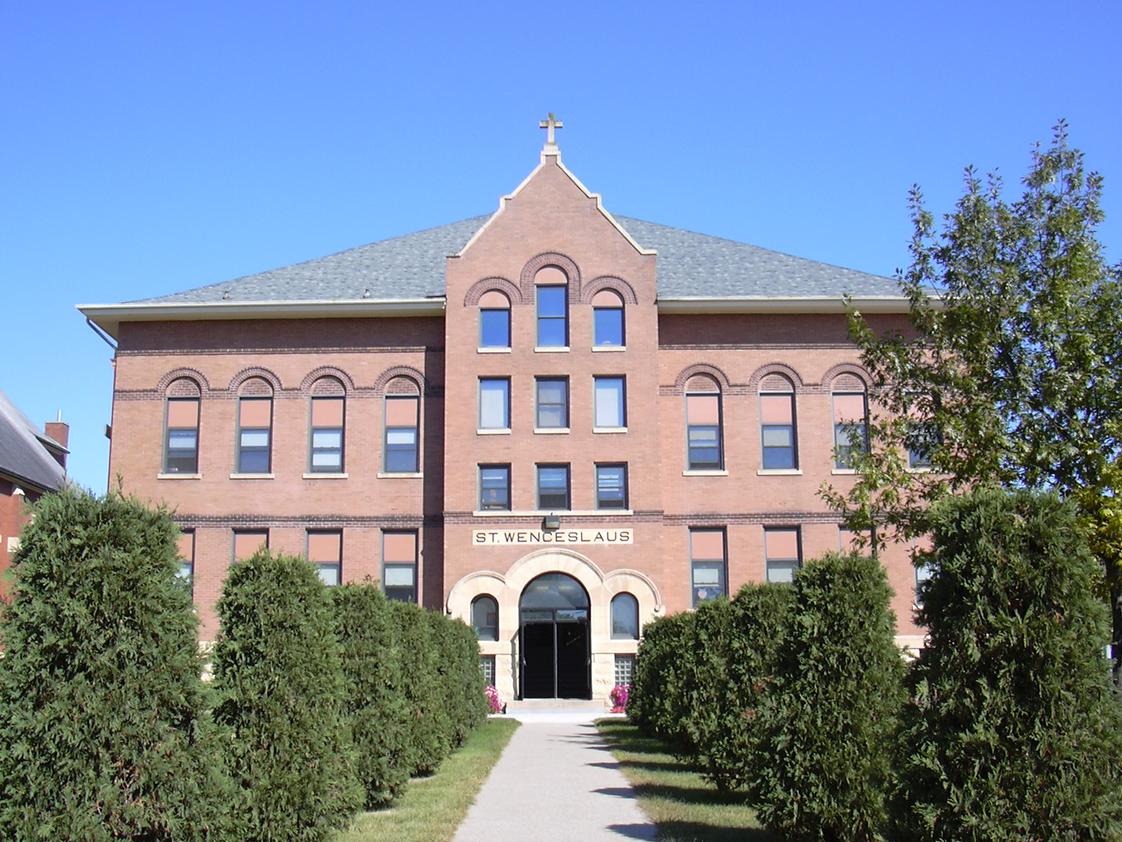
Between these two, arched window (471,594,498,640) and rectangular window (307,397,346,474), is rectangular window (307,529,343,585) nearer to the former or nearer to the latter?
rectangular window (307,397,346,474)

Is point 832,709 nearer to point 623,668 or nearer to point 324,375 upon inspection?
point 623,668

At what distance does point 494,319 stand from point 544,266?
83.2 inches

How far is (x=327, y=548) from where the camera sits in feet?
111

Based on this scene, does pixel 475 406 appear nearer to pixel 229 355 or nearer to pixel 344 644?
pixel 229 355

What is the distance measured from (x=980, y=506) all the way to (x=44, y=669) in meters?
6.70

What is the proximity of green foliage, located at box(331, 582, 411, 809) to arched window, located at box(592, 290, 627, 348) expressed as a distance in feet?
69.0

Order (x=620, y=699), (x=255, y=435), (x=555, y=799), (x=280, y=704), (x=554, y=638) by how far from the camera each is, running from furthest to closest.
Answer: (x=255, y=435) → (x=554, y=638) → (x=620, y=699) → (x=555, y=799) → (x=280, y=704)

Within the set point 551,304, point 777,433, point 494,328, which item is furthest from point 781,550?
point 494,328

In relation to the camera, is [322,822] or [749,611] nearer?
[322,822]

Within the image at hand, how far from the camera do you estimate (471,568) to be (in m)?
32.7

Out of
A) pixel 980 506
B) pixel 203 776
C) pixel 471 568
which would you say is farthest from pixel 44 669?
pixel 471 568

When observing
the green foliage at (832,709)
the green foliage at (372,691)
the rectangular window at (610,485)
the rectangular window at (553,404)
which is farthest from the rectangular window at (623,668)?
the green foliage at (832,709)

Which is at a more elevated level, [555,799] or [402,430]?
[402,430]

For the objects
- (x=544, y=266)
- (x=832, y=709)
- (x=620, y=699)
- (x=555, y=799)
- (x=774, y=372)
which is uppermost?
(x=544, y=266)
